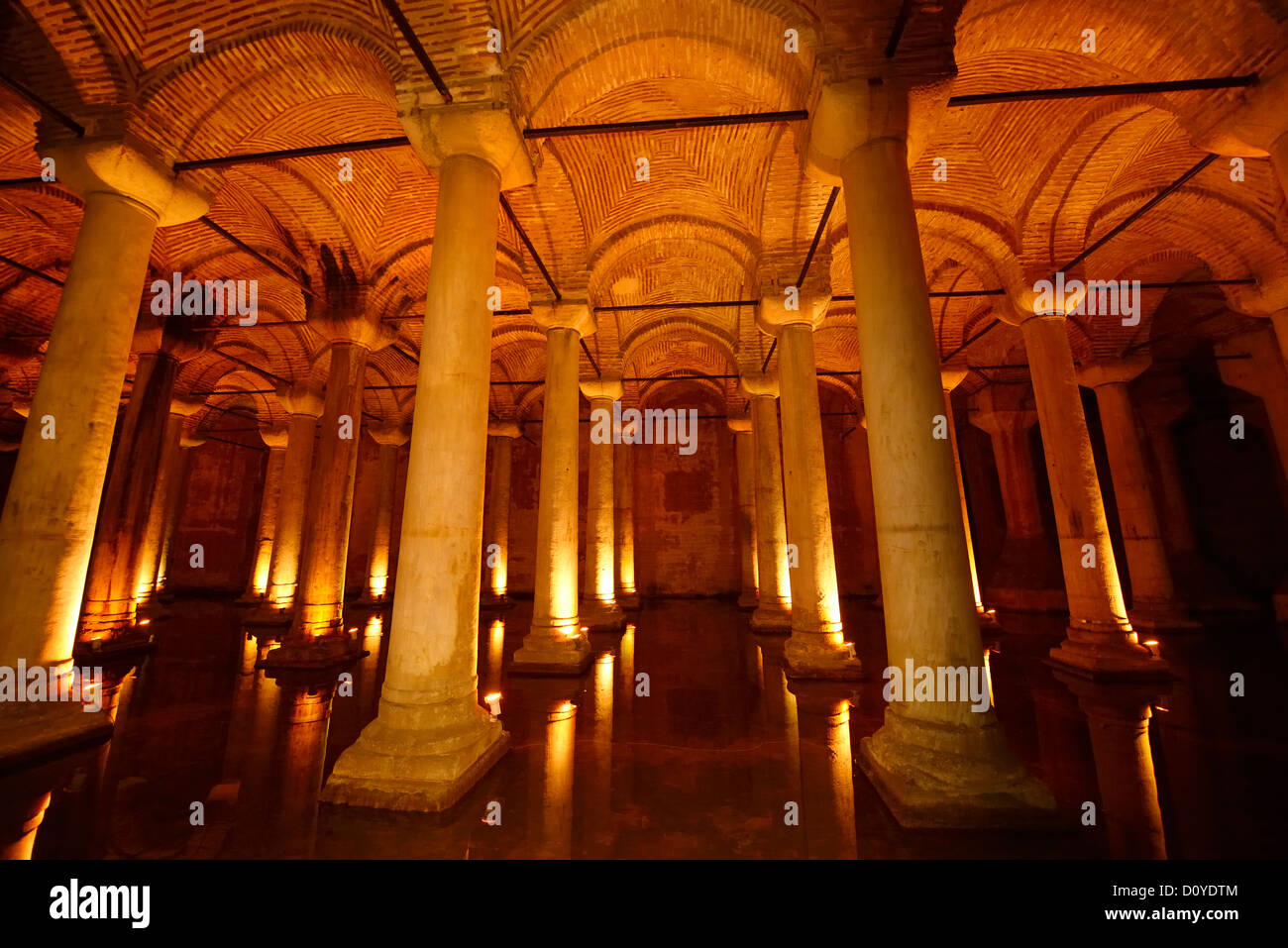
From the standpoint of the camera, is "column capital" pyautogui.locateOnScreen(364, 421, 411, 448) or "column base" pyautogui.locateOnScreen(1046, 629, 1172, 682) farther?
"column capital" pyautogui.locateOnScreen(364, 421, 411, 448)

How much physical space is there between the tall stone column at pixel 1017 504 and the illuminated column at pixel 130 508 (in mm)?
18949

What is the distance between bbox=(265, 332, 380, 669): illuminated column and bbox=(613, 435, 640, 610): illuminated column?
6.85 metres

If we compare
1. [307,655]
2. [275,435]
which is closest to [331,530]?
[307,655]

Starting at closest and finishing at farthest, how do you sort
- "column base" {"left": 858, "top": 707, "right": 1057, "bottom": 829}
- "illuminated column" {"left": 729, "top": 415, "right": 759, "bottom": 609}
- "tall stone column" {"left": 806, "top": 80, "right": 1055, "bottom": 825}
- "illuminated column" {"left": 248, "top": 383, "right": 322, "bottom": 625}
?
"column base" {"left": 858, "top": 707, "right": 1057, "bottom": 829} < "tall stone column" {"left": 806, "top": 80, "right": 1055, "bottom": 825} < "illuminated column" {"left": 248, "top": 383, "right": 322, "bottom": 625} < "illuminated column" {"left": 729, "top": 415, "right": 759, "bottom": 609}

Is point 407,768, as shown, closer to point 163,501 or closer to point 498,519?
point 498,519

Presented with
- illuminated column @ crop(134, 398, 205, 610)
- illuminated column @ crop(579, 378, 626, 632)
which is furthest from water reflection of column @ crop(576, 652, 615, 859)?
illuminated column @ crop(134, 398, 205, 610)

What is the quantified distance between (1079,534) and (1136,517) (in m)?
4.57

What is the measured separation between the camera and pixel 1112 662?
22.0 ft

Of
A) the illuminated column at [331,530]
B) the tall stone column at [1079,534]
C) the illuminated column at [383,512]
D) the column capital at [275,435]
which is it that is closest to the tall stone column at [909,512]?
the tall stone column at [1079,534]

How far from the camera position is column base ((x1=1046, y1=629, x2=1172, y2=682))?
6.55 meters

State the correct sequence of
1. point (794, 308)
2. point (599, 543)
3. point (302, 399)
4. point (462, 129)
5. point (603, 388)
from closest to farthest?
point (462, 129) → point (794, 308) → point (599, 543) → point (603, 388) → point (302, 399)

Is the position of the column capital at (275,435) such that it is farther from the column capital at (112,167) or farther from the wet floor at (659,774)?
the column capital at (112,167)

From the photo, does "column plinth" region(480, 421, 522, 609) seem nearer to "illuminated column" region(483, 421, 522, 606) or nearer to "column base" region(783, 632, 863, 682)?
"illuminated column" region(483, 421, 522, 606)
